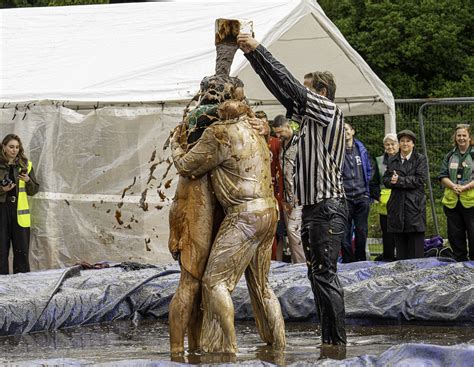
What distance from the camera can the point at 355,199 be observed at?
14.5m

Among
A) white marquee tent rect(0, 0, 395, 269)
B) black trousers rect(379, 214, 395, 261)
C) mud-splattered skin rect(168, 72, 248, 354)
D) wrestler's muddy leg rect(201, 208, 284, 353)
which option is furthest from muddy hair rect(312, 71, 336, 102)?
black trousers rect(379, 214, 395, 261)

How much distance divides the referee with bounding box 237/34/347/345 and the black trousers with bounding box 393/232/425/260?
5.20 meters

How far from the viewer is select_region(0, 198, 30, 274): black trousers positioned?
14211 millimetres

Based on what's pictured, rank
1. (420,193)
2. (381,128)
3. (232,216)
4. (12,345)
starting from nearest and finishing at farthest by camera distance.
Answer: (232,216)
(12,345)
(420,193)
(381,128)

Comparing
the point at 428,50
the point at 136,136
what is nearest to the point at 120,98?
the point at 136,136

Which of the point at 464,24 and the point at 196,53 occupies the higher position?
the point at 464,24

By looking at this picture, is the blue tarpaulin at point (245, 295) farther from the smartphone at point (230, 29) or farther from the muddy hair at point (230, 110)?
the smartphone at point (230, 29)

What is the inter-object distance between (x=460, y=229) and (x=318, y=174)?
5724 mm

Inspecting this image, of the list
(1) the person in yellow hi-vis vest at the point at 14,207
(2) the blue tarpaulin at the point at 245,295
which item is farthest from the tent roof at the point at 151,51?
(2) the blue tarpaulin at the point at 245,295

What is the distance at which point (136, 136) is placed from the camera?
14.7 m

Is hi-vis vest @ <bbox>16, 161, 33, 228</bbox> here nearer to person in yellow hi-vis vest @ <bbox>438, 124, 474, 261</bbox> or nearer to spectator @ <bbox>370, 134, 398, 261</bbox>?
spectator @ <bbox>370, 134, 398, 261</bbox>

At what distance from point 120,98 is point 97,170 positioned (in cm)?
107

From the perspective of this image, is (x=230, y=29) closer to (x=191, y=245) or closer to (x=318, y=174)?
(x=318, y=174)

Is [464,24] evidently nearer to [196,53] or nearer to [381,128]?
[381,128]
